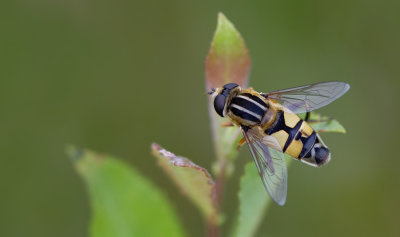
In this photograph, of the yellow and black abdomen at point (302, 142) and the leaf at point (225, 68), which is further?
the yellow and black abdomen at point (302, 142)

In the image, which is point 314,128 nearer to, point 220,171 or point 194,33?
point 220,171

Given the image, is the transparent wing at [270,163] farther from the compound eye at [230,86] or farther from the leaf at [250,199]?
the compound eye at [230,86]

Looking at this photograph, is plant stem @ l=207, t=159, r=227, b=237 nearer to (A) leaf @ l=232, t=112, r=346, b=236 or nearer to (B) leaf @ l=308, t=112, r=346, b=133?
(A) leaf @ l=232, t=112, r=346, b=236

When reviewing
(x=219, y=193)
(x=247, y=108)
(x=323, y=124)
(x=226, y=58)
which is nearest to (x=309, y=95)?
(x=323, y=124)

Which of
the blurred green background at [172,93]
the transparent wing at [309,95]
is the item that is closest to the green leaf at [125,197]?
the transparent wing at [309,95]

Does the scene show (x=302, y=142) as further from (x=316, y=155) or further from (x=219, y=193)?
(x=219, y=193)
